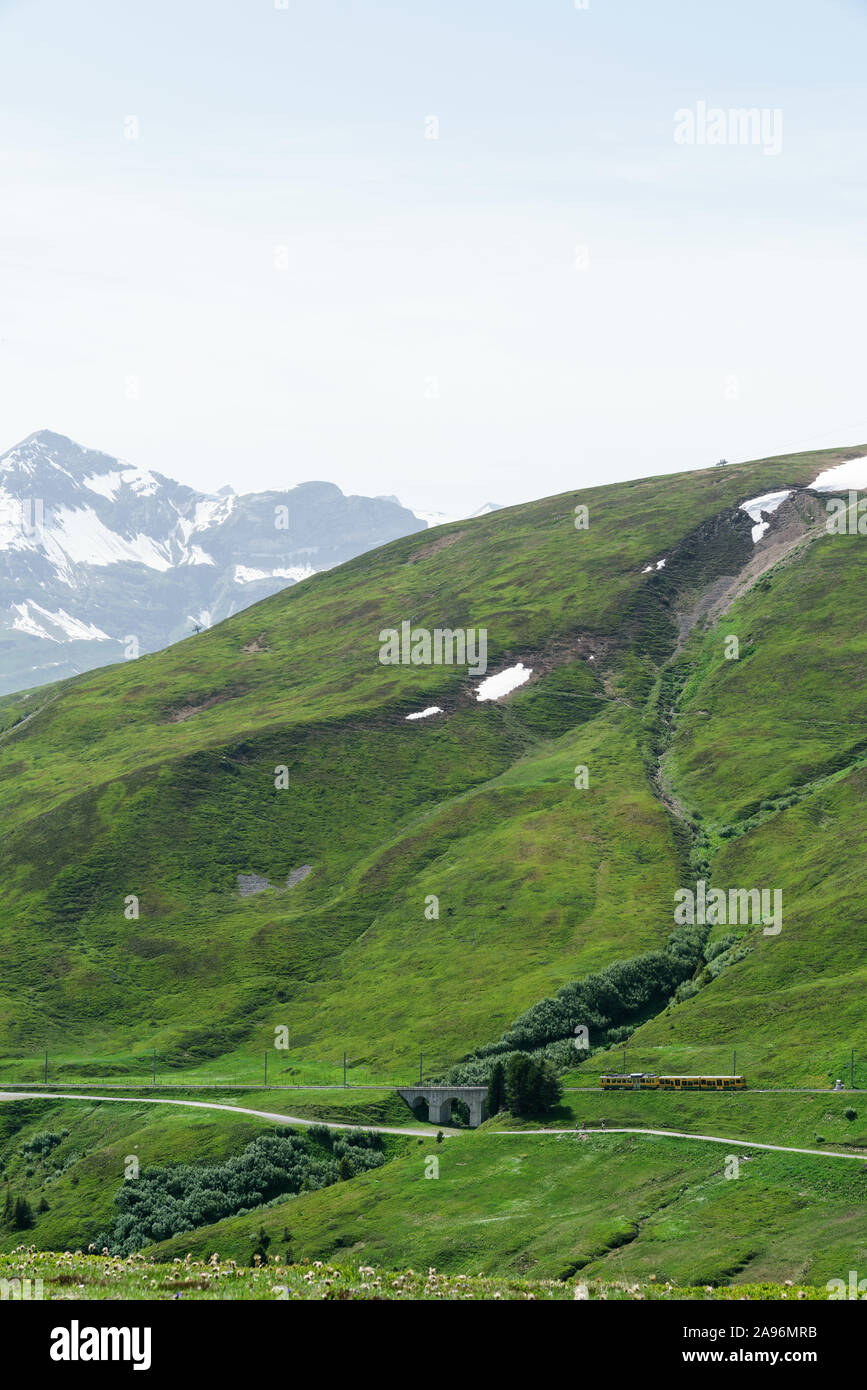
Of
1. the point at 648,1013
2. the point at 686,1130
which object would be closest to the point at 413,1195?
the point at 686,1130

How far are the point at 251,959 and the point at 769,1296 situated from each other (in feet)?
540

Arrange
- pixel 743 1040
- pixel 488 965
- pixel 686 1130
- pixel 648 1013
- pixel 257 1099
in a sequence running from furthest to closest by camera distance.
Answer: pixel 488 965, pixel 648 1013, pixel 257 1099, pixel 743 1040, pixel 686 1130

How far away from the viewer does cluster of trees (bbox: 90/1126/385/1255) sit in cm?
11519

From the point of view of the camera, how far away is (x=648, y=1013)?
15388cm

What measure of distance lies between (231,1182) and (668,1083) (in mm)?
44002

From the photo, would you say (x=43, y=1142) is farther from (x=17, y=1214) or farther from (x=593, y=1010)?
(x=593, y=1010)

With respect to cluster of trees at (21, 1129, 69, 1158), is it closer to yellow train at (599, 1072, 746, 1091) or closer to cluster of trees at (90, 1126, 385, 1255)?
cluster of trees at (90, 1126, 385, 1255)

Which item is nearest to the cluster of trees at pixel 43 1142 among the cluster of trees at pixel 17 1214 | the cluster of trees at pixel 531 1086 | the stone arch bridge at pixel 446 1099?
the cluster of trees at pixel 17 1214

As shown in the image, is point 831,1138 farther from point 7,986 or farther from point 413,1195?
point 7,986

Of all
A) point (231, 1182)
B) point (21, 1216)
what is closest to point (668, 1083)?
point (231, 1182)

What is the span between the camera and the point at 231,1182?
119250mm
